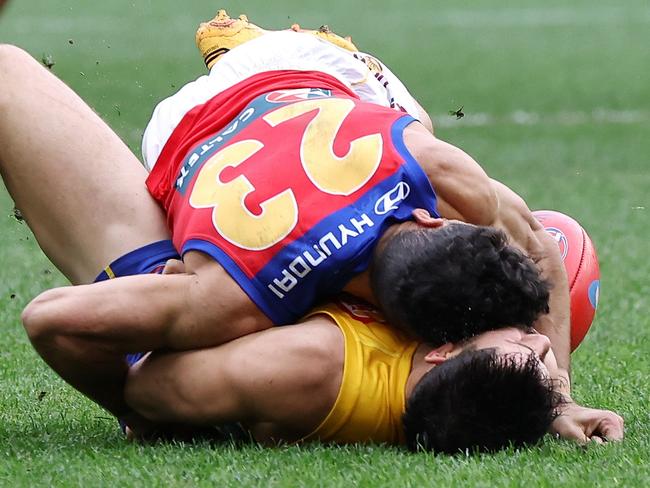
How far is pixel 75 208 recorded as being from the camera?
14.3 feet

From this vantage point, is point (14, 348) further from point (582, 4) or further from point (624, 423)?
point (582, 4)

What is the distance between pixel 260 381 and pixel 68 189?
A: 1007 millimetres

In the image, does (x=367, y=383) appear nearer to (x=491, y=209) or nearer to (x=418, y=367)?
(x=418, y=367)

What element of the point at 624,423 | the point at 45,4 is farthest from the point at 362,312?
the point at 45,4

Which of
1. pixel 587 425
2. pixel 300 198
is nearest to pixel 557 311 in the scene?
pixel 587 425

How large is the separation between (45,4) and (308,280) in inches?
891

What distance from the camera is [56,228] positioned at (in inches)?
173

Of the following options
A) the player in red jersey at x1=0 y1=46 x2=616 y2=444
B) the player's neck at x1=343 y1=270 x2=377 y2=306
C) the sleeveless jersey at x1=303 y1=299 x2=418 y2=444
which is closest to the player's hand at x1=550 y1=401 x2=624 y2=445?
the player in red jersey at x1=0 y1=46 x2=616 y2=444

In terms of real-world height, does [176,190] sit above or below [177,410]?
above

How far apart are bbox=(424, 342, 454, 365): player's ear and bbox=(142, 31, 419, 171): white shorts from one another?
127 centimetres

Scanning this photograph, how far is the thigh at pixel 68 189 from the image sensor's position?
435 cm

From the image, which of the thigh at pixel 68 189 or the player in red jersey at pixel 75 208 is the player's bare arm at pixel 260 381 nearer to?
the player in red jersey at pixel 75 208

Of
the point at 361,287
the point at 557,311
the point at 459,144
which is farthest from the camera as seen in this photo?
the point at 459,144

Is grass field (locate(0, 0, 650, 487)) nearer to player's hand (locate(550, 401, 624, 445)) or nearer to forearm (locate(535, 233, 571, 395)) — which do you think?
player's hand (locate(550, 401, 624, 445))
